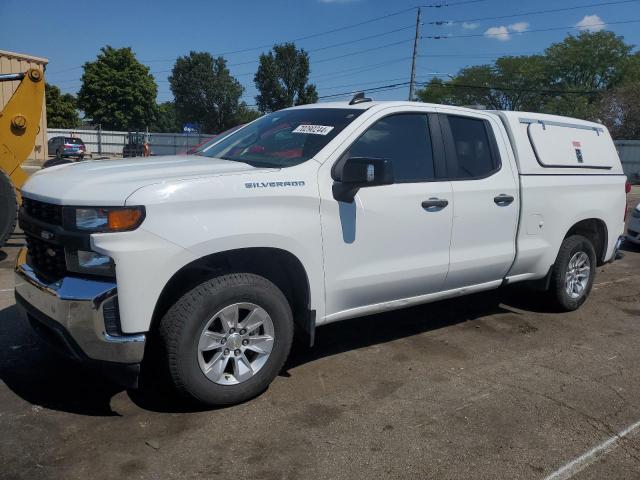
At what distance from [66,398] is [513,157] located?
158 inches

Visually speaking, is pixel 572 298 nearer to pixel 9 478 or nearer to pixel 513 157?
pixel 513 157

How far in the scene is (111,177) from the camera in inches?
131

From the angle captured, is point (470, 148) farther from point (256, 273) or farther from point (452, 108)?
point (256, 273)

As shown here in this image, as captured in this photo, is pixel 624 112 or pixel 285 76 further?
pixel 285 76

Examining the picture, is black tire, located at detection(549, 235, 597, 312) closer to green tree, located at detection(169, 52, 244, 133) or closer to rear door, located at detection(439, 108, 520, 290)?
rear door, located at detection(439, 108, 520, 290)

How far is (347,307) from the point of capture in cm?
405

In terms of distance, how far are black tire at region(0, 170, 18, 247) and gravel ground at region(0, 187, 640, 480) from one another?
2.39 meters

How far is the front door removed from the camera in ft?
12.7

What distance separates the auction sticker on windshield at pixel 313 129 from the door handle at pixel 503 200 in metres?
1.61

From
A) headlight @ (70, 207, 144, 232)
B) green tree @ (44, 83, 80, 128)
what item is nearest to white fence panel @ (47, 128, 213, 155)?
green tree @ (44, 83, 80, 128)

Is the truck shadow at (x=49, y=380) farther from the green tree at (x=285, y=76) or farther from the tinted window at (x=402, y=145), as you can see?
the green tree at (x=285, y=76)

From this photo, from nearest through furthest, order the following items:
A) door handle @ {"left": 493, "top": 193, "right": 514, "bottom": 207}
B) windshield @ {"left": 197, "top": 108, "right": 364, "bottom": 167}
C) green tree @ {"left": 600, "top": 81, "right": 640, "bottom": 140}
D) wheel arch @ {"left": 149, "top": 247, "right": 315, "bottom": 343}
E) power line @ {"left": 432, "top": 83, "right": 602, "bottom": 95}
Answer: wheel arch @ {"left": 149, "top": 247, "right": 315, "bottom": 343} → windshield @ {"left": 197, "top": 108, "right": 364, "bottom": 167} → door handle @ {"left": 493, "top": 193, "right": 514, "bottom": 207} → green tree @ {"left": 600, "top": 81, "right": 640, "bottom": 140} → power line @ {"left": 432, "top": 83, "right": 602, "bottom": 95}

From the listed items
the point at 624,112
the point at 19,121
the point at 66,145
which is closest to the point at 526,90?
the point at 624,112

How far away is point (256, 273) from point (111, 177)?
1062 millimetres
